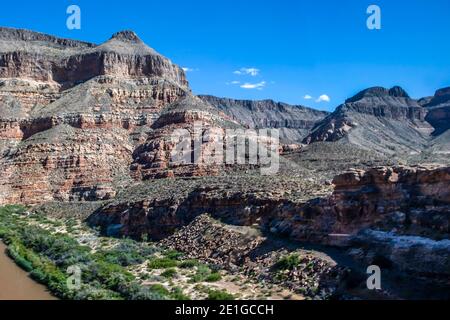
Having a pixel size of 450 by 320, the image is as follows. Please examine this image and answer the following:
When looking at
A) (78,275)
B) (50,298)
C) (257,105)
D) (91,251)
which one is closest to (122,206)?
(91,251)

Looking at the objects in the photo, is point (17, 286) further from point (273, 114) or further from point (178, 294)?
point (273, 114)

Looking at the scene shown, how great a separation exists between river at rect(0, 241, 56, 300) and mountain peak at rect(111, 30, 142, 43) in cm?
6050

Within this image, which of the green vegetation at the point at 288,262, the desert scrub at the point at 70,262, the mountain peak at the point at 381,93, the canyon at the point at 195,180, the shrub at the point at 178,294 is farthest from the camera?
the mountain peak at the point at 381,93

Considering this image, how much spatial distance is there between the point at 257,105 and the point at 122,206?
395 feet

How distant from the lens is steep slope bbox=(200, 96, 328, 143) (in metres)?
152

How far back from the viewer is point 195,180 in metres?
49.9

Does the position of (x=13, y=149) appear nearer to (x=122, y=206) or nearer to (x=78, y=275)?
(x=122, y=206)

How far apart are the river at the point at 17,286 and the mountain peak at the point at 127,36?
2382 inches

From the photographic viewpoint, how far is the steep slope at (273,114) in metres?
152

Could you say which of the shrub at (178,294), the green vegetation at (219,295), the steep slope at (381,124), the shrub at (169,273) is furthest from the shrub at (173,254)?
the steep slope at (381,124)

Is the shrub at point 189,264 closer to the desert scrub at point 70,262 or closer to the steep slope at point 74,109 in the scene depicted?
the desert scrub at point 70,262
